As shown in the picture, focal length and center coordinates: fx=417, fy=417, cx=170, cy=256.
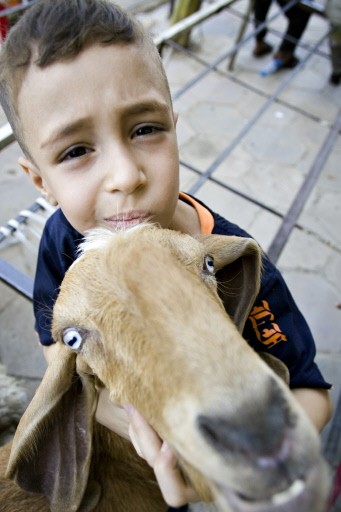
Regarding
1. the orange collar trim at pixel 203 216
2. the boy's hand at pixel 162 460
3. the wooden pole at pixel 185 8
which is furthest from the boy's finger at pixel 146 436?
the wooden pole at pixel 185 8

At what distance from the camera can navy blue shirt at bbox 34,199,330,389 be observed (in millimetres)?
1576

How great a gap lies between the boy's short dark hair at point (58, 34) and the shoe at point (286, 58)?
5643 mm

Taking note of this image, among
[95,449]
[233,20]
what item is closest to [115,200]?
[95,449]

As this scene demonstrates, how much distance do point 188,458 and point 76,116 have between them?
0.90 metres

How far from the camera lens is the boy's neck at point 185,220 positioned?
166cm

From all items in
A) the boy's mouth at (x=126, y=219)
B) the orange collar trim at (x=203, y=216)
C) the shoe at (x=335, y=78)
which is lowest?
the shoe at (x=335, y=78)

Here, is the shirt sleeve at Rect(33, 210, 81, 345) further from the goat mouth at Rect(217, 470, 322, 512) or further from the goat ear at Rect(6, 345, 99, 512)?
the goat mouth at Rect(217, 470, 322, 512)

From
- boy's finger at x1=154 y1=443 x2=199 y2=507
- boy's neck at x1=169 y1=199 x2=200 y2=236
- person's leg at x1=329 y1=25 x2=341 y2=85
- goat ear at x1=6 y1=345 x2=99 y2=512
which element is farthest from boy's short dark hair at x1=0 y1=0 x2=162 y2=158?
person's leg at x1=329 y1=25 x2=341 y2=85

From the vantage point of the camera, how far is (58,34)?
1.18 m

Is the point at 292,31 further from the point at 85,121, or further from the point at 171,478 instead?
the point at 171,478

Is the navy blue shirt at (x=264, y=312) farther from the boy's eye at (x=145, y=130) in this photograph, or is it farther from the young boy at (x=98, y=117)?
the boy's eye at (x=145, y=130)

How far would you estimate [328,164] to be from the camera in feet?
15.8

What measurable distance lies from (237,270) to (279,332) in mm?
318

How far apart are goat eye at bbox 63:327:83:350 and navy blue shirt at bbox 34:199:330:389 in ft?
1.64
